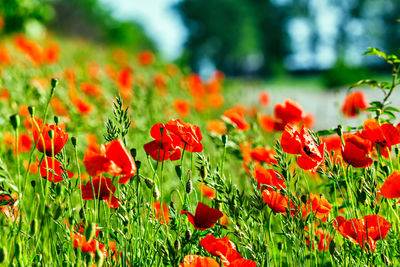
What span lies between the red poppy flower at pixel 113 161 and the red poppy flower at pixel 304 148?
0.49 meters

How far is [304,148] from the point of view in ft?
4.38

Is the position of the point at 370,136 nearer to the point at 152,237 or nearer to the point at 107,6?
the point at 152,237

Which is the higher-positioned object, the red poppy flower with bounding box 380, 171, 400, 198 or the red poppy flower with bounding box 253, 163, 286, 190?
the red poppy flower with bounding box 253, 163, 286, 190

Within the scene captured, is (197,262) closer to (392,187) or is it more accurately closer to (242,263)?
(242,263)

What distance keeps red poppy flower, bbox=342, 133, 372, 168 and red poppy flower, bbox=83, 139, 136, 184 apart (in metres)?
0.67

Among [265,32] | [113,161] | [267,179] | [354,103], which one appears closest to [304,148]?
[267,179]

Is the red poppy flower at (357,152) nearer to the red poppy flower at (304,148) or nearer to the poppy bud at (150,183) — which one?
the red poppy flower at (304,148)

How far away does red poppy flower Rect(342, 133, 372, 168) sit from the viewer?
1.37m

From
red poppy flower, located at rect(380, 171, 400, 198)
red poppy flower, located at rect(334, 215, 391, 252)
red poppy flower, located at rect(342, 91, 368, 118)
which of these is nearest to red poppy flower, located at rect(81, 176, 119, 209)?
red poppy flower, located at rect(334, 215, 391, 252)

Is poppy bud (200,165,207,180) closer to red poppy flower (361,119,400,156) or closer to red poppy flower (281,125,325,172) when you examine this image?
red poppy flower (281,125,325,172)

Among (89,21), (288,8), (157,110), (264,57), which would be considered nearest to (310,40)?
(288,8)

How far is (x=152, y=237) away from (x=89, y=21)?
1819 inches

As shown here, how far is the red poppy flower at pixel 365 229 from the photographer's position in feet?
4.28

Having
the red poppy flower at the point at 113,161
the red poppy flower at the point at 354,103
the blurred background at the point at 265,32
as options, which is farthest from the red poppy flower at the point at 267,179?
the blurred background at the point at 265,32
